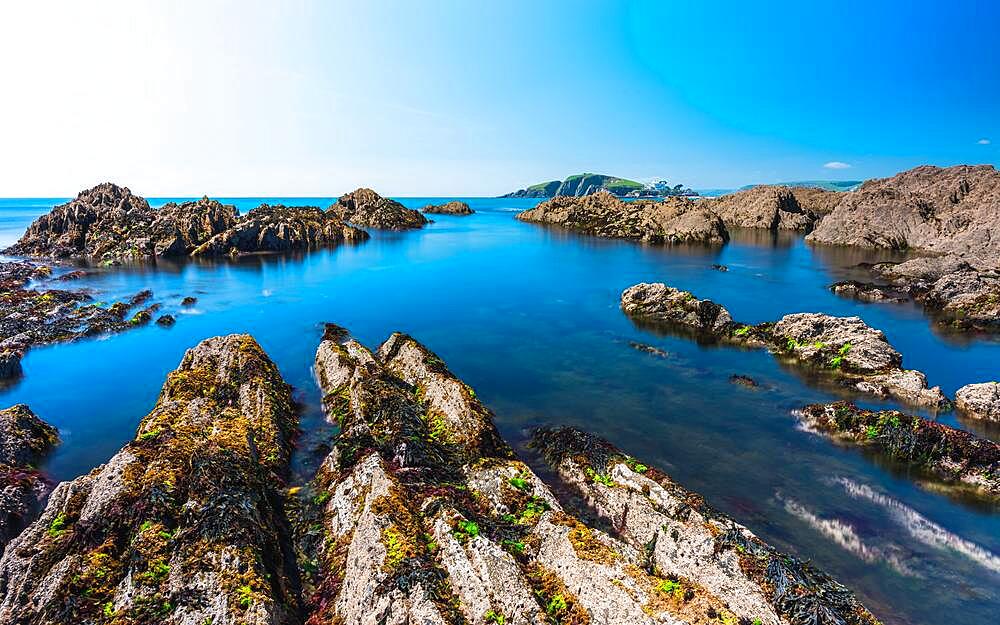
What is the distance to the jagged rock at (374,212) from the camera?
453 feet

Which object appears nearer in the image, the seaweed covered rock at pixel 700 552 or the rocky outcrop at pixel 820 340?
the seaweed covered rock at pixel 700 552

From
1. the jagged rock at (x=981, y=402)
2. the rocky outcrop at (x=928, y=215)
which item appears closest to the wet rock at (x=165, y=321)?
the jagged rock at (x=981, y=402)

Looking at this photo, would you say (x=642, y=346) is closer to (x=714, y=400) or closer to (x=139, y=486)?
(x=714, y=400)

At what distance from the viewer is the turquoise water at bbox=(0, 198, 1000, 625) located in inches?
551

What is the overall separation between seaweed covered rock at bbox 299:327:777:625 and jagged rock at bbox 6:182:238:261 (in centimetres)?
7737

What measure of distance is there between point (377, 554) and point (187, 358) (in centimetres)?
1932

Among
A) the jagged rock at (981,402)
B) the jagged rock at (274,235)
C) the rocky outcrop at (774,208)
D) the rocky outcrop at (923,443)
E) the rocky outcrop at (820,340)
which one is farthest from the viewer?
the rocky outcrop at (774,208)

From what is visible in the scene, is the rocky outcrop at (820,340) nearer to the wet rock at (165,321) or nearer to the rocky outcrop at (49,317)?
the wet rock at (165,321)

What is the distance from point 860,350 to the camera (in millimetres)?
26719

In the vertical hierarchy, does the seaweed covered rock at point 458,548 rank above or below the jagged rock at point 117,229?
below

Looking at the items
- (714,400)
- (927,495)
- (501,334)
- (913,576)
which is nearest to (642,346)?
(714,400)

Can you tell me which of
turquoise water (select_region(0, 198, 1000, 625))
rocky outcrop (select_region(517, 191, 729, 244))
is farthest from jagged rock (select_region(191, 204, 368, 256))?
rocky outcrop (select_region(517, 191, 729, 244))

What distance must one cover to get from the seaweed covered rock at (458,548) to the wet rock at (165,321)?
29.2m

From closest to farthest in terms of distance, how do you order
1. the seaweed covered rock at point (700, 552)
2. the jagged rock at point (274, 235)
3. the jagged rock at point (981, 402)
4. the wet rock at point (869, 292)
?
the seaweed covered rock at point (700, 552)
the jagged rock at point (981, 402)
the wet rock at point (869, 292)
the jagged rock at point (274, 235)
